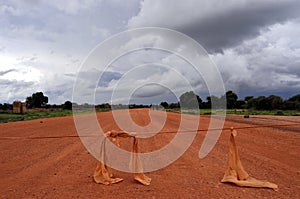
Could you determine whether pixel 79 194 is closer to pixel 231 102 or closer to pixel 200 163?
pixel 200 163

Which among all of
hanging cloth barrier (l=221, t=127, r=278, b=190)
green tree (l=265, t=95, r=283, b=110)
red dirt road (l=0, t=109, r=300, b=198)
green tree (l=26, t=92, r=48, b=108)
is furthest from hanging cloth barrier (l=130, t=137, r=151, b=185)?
green tree (l=26, t=92, r=48, b=108)

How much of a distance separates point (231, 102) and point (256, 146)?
7007cm

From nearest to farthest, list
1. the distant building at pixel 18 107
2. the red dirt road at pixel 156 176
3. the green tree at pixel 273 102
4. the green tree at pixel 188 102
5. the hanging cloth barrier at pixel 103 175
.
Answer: the red dirt road at pixel 156 176
the hanging cloth barrier at pixel 103 175
the distant building at pixel 18 107
the green tree at pixel 188 102
the green tree at pixel 273 102

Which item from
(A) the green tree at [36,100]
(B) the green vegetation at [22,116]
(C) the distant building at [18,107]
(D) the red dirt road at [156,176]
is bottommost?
(D) the red dirt road at [156,176]

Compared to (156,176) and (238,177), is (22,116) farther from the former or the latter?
(238,177)

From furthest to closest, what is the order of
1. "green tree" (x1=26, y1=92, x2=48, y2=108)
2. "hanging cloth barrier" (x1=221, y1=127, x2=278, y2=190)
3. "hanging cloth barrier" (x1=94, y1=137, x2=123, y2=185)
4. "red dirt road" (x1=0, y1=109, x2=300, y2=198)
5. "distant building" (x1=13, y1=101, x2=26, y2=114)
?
"green tree" (x1=26, y1=92, x2=48, y2=108), "distant building" (x1=13, y1=101, x2=26, y2=114), "hanging cloth barrier" (x1=94, y1=137, x2=123, y2=185), "hanging cloth barrier" (x1=221, y1=127, x2=278, y2=190), "red dirt road" (x1=0, y1=109, x2=300, y2=198)

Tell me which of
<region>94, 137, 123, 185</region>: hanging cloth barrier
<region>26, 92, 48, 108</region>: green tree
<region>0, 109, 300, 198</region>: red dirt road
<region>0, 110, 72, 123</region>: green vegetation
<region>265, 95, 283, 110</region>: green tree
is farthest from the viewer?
<region>26, 92, 48, 108</region>: green tree

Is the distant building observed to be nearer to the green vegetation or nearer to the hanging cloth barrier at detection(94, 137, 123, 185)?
the green vegetation

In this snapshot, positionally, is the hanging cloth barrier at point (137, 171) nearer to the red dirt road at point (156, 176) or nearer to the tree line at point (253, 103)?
the red dirt road at point (156, 176)

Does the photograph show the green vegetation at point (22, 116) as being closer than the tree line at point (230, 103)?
Yes

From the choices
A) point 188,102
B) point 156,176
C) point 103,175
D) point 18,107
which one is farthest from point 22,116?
point 156,176

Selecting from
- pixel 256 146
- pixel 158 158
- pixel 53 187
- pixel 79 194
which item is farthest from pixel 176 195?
pixel 256 146

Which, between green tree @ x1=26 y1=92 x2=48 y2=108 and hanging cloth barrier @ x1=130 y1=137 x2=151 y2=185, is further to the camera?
green tree @ x1=26 y1=92 x2=48 y2=108

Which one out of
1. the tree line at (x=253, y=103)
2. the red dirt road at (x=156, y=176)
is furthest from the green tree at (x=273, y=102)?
the red dirt road at (x=156, y=176)
